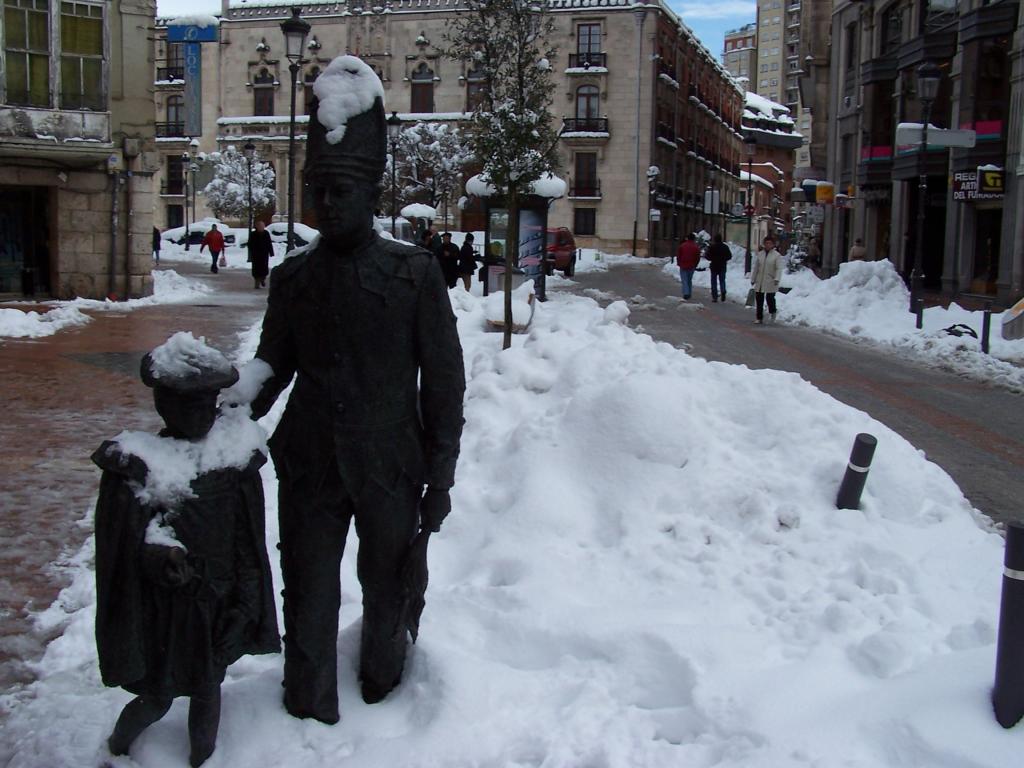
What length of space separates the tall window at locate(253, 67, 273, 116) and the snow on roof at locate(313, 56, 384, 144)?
2428 inches

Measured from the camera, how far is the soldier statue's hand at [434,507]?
11.4ft

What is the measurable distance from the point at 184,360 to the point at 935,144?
20.6 m

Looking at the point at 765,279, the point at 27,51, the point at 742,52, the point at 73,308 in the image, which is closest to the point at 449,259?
the point at 765,279

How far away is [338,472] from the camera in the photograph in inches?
133

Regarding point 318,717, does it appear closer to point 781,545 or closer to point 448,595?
point 448,595

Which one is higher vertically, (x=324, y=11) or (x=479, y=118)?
(x=324, y=11)

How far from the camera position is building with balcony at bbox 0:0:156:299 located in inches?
769

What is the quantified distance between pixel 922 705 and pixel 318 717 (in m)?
1.98

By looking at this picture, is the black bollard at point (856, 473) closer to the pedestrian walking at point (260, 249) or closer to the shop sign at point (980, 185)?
the shop sign at point (980, 185)

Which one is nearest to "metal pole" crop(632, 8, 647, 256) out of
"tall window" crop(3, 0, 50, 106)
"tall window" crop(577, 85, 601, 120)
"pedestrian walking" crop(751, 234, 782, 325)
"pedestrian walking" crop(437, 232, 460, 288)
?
"tall window" crop(577, 85, 601, 120)

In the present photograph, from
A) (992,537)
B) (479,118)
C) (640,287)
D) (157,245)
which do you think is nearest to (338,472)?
(992,537)

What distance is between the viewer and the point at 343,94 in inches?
130

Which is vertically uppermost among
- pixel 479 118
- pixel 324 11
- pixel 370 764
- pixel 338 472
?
pixel 324 11

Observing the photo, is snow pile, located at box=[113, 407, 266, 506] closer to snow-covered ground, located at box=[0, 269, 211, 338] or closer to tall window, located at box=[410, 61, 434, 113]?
snow-covered ground, located at box=[0, 269, 211, 338]
